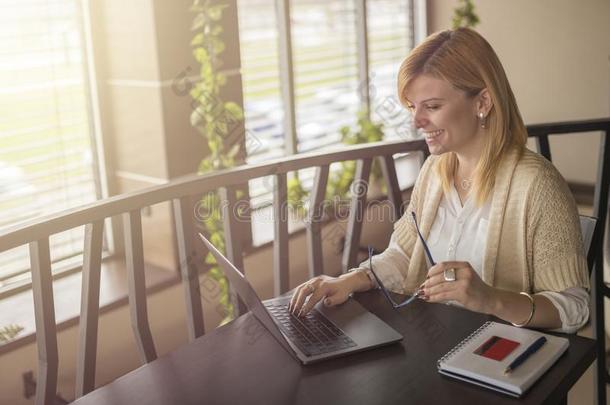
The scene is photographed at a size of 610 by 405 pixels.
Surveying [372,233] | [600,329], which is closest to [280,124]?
[372,233]

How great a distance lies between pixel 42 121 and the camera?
307 centimetres

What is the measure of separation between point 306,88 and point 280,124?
13.2 inches

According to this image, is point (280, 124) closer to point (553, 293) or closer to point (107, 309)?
point (107, 309)

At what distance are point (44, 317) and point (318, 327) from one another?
59 cm

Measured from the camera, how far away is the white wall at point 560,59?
4.47 meters

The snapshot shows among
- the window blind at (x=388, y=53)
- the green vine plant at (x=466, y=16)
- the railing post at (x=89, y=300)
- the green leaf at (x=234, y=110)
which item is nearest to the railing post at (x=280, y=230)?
the railing post at (x=89, y=300)

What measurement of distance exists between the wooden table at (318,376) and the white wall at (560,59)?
3384mm

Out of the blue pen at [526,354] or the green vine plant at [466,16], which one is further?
the green vine plant at [466,16]

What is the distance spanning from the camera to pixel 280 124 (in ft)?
13.4

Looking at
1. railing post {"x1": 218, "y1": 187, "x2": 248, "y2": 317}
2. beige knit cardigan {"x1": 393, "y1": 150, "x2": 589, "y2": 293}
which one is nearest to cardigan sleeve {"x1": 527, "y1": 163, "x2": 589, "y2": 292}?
beige knit cardigan {"x1": 393, "y1": 150, "x2": 589, "y2": 293}

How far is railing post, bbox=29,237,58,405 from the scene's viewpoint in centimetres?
161

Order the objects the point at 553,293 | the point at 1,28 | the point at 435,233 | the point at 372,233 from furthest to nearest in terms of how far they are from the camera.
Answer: the point at 372,233
the point at 1,28
the point at 435,233
the point at 553,293

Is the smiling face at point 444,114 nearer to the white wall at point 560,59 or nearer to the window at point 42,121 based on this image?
the window at point 42,121

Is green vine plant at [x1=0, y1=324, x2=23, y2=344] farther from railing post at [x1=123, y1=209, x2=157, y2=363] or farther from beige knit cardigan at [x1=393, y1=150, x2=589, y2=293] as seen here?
beige knit cardigan at [x1=393, y1=150, x2=589, y2=293]
